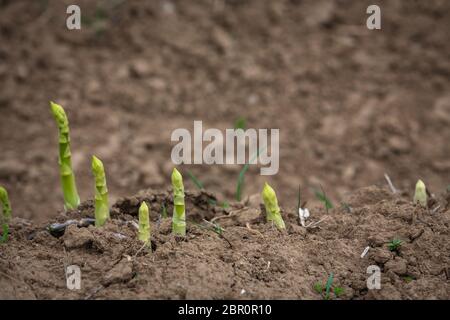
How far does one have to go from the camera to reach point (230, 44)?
6453mm

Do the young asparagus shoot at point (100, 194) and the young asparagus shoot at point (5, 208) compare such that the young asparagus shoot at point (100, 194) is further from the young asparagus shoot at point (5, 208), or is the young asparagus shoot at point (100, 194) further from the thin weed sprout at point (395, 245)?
the thin weed sprout at point (395, 245)

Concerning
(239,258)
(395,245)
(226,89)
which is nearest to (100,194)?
(239,258)

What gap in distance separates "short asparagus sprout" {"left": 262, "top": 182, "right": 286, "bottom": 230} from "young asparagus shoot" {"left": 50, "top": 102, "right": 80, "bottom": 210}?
962 mm

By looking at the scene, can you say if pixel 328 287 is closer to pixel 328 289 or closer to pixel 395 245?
pixel 328 289

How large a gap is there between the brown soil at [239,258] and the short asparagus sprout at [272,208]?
0.04 metres

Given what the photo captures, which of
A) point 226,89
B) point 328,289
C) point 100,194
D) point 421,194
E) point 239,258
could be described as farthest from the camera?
point 226,89

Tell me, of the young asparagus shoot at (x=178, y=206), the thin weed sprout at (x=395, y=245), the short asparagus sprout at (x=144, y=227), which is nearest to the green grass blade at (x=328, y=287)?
the thin weed sprout at (x=395, y=245)

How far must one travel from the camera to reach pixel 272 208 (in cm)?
302

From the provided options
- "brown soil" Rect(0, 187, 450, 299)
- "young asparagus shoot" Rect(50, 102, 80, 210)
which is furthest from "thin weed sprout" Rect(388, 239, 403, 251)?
"young asparagus shoot" Rect(50, 102, 80, 210)

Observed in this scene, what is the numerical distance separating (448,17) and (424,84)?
0.84 meters

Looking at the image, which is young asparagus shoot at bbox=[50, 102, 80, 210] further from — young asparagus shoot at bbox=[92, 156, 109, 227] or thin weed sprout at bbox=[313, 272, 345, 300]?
thin weed sprout at bbox=[313, 272, 345, 300]

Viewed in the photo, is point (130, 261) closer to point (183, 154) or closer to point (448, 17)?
point (183, 154)

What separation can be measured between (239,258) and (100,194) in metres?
0.71
